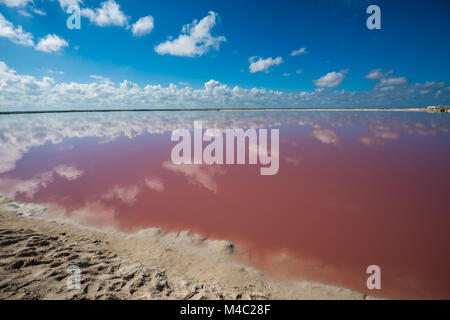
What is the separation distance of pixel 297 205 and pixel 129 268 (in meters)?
4.24

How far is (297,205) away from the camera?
531 centimetres

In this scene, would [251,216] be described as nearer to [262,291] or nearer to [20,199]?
[262,291]

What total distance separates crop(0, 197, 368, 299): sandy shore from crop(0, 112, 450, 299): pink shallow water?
1.03 feet

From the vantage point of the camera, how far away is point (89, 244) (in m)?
3.92

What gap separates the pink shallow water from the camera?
11.2 feet

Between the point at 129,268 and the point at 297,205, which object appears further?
the point at 297,205

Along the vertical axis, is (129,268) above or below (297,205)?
below

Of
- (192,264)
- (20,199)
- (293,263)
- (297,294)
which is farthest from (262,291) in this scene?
(20,199)

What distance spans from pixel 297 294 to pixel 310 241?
1.32 m

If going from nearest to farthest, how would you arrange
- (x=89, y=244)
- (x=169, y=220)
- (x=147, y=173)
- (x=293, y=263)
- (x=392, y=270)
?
1. (x=392, y=270)
2. (x=293, y=263)
3. (x=89, y=244)
4. (x=169, y=220)
5. (x=147, y=173)

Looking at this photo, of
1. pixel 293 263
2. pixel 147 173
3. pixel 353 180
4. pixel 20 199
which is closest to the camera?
pixel 293 263

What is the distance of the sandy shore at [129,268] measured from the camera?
2.83 meters

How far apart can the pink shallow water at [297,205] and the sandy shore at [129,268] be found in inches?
12.4

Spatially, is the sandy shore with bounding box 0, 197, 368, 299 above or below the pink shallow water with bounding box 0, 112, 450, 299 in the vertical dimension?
below
